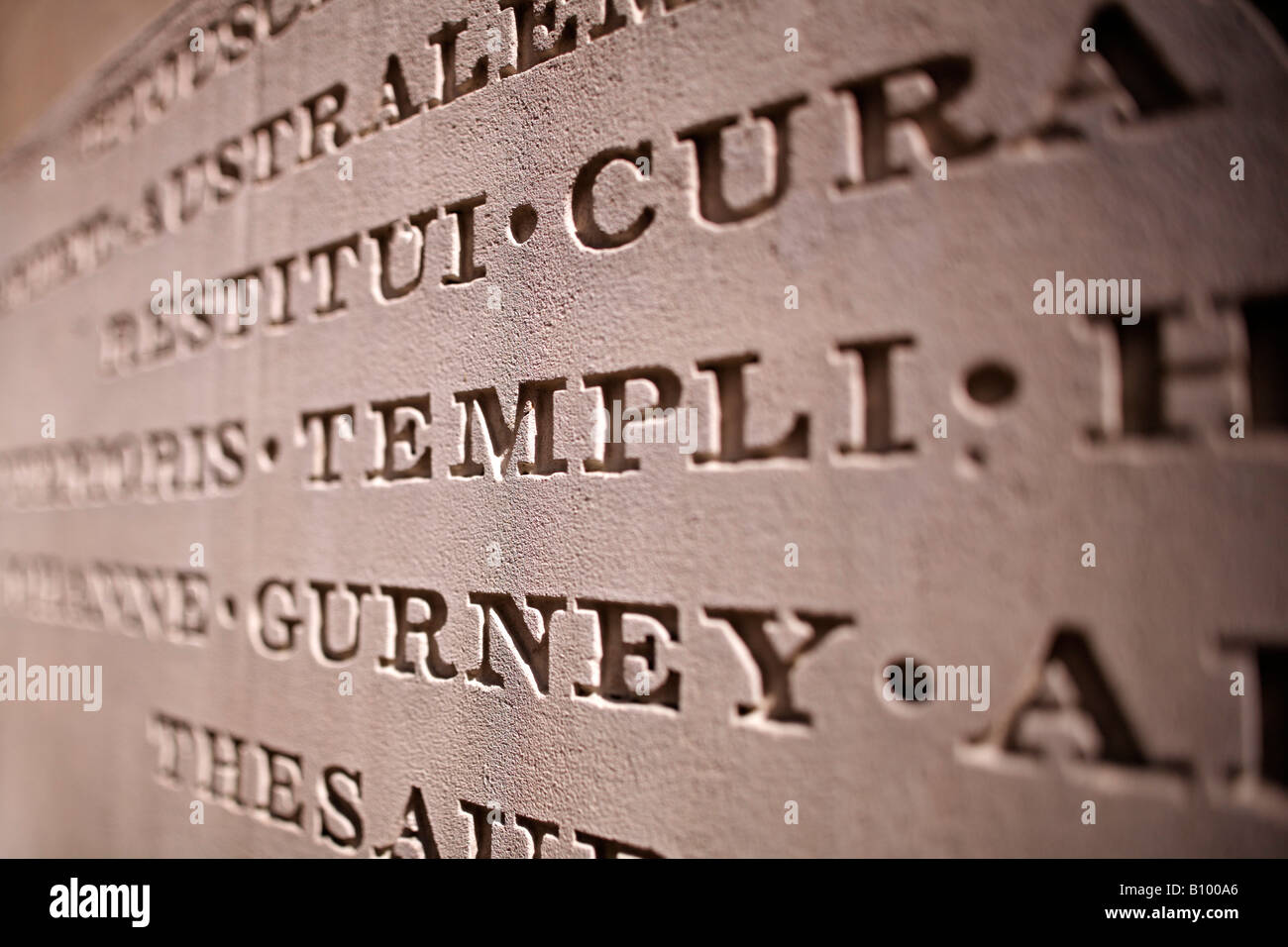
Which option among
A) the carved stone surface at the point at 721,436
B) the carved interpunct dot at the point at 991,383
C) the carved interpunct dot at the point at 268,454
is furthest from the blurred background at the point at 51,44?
the carved interpunct dot at the point at 991,383

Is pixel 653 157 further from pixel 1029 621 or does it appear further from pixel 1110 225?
pixel 1029 621

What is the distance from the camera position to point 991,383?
3.68ft

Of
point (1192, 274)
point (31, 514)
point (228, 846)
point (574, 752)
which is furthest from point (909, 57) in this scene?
point (31, 514)

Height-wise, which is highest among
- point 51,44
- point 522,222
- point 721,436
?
point 51,44

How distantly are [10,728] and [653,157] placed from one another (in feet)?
10.3

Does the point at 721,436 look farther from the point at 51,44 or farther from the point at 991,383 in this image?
the point at 51,44

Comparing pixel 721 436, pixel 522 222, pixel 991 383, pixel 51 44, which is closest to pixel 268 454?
pixel 522 222

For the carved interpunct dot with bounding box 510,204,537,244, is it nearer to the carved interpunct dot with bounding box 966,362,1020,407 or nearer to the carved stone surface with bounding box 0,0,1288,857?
the carved stone surface with bounding box 0,0,1288,857

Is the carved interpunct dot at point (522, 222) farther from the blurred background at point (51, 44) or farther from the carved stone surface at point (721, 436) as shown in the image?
the blurred background at point (51, 44)

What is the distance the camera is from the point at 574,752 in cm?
152

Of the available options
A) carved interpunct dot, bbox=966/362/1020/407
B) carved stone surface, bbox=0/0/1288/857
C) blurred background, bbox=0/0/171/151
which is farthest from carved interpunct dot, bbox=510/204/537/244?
blurred background, bbox=0/0/171/151

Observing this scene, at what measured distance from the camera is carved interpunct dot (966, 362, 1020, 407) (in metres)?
1.11

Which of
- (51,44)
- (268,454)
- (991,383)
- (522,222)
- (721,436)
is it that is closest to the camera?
(991,383)

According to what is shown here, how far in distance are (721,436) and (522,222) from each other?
0.62m
